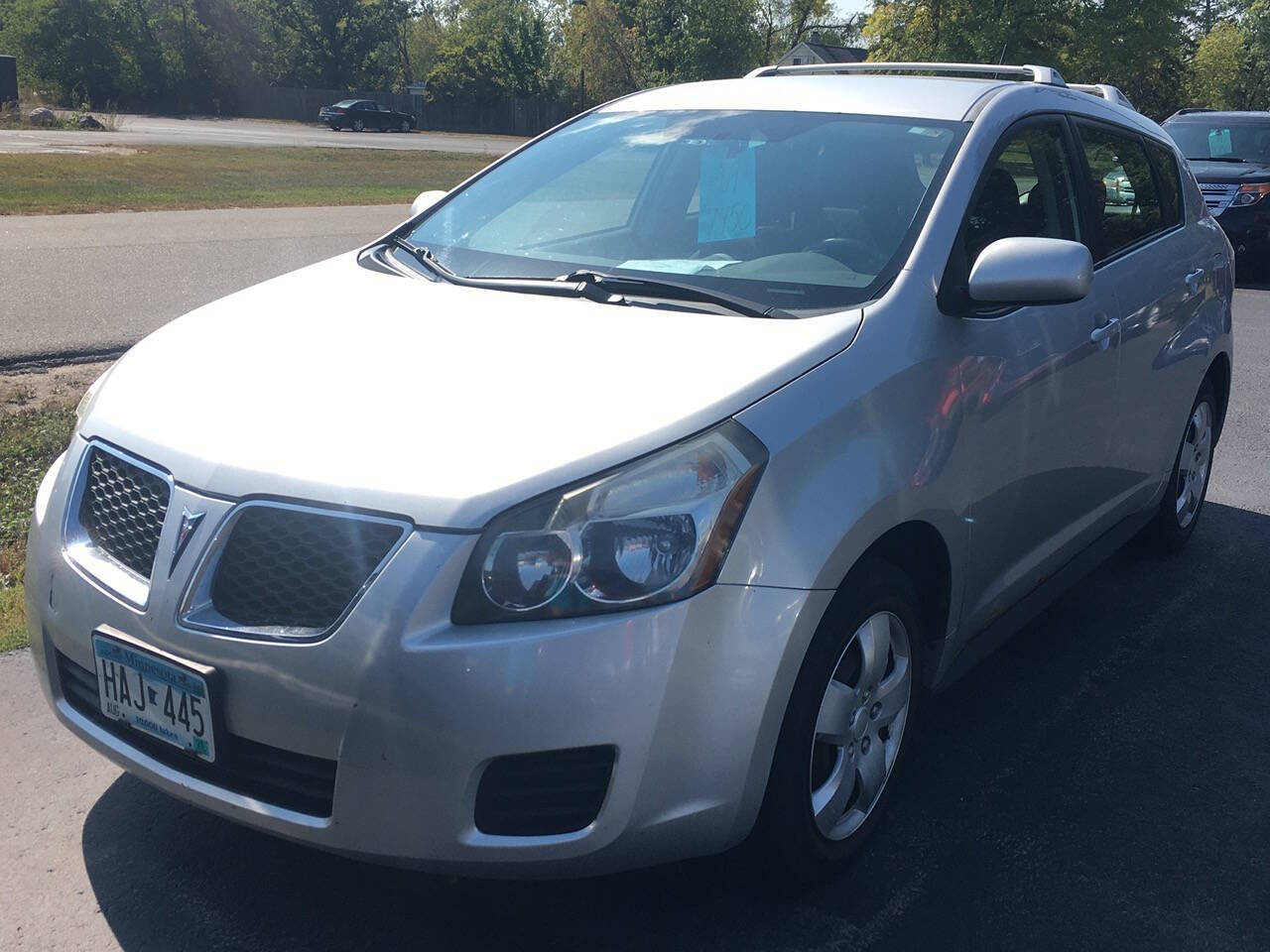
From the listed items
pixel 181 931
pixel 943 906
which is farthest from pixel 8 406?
pixel 943 906

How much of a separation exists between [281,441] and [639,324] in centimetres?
90

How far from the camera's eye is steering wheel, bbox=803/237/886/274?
3260mm

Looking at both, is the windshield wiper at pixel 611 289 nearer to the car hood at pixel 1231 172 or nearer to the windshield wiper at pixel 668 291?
the windshield wiper at pixel 668 291

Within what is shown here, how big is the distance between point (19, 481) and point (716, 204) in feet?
11.1

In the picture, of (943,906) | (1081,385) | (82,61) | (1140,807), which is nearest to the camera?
(943,906)

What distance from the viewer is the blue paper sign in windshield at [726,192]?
362 centimetres

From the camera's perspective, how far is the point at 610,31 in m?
69.4

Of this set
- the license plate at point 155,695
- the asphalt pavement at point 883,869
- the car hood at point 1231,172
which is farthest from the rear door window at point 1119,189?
the car hood at point 1231,172

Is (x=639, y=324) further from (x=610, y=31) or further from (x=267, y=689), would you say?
(x=610, y=31)

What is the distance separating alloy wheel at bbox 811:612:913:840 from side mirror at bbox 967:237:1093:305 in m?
0.83

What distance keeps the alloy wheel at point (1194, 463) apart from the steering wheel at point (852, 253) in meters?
2.33

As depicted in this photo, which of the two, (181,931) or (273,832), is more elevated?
(273,832)

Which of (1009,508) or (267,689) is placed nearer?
(267,689)

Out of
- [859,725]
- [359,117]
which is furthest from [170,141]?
[859,725]
